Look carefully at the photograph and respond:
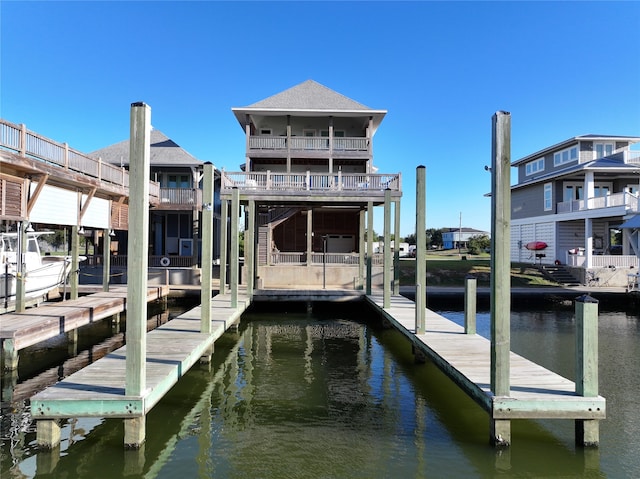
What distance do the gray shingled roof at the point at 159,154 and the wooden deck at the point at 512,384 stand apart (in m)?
20.6

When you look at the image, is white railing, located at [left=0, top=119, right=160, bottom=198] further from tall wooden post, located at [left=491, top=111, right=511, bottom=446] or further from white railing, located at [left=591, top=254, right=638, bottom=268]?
white railing, located at [left=591, top=254, right=638, bottom=268]

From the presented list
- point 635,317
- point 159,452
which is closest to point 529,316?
point 635,317

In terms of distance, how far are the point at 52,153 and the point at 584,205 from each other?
29.2 metres

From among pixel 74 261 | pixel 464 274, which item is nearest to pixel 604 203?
pixel 464 274

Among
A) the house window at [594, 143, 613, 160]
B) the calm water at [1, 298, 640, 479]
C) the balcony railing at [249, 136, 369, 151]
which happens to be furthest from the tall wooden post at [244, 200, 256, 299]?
the house window at [594, 143, 613, 160]

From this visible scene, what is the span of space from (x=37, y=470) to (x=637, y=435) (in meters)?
8.35

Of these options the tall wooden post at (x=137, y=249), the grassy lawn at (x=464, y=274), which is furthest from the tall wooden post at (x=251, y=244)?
the tall wooden post at (x=137, y=249)

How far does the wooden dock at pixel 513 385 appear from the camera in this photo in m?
5.80

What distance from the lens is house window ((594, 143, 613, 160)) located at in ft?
101

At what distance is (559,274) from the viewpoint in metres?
27.1

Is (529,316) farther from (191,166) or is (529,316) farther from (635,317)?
(191,166)

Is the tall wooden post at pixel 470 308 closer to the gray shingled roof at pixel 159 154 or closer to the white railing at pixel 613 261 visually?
the gray shingled roof at pixel 159 154

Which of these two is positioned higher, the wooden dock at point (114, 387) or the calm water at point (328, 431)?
the wooden dock at point (114, 387)

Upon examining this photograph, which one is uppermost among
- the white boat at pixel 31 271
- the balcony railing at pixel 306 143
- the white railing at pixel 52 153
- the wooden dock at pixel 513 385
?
the balcony railing at pixel 306 143
